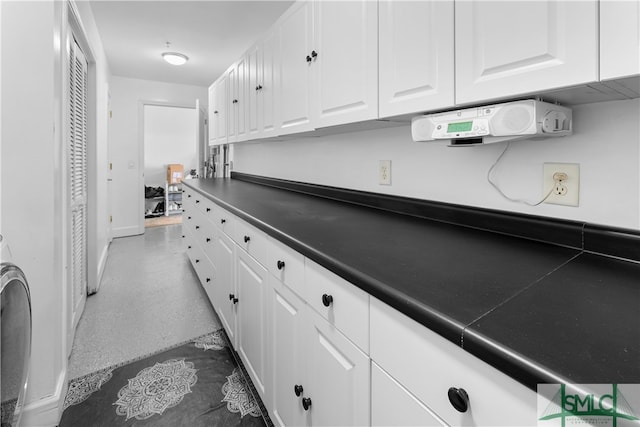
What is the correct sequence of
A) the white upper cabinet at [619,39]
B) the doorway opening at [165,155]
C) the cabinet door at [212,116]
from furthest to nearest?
the doorway opening at [165,155]
the cabinet door at [212,116]
the white upper cabinet at [619,39]

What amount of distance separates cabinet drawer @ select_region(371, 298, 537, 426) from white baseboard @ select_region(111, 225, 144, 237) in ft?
17.0

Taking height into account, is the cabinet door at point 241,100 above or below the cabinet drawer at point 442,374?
above

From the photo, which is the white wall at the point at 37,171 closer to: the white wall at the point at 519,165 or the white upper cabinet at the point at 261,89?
the white upper cabinet at the point at 261,89

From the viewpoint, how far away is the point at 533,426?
17.0 inches

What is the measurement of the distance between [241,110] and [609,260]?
2.66 m

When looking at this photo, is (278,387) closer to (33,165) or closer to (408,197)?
(408,197)

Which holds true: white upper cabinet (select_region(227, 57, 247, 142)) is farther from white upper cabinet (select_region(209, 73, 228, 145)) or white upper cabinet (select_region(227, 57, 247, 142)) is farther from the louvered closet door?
the louvered closet door

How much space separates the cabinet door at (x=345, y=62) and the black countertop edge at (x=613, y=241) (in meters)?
0.79

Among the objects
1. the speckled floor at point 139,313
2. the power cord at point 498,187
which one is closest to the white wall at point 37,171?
the speckled floor at point 139,313

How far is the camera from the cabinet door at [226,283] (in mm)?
1768

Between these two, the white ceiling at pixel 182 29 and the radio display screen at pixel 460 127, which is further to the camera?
the white ceiling at pixel 182 29

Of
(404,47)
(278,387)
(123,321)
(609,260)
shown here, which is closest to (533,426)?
(609,260)

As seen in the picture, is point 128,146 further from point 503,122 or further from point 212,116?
point 503,122

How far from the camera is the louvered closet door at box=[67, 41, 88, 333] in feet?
6.51
